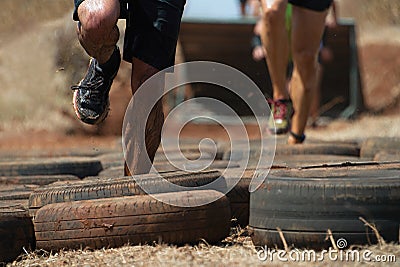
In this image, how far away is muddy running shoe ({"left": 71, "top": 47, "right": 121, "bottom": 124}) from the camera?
155 inches

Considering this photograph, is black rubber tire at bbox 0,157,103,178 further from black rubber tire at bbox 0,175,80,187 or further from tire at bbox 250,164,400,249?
tire at bbox 250,164,400,249

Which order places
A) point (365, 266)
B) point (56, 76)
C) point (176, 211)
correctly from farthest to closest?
point (56, 76) < point (176, 211) < point (365, 266)

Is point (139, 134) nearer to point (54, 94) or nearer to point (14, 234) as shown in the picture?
point (14, 234)

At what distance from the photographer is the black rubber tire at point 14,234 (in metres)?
3.55

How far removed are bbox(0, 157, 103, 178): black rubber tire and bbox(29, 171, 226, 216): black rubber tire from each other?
5.39 ft

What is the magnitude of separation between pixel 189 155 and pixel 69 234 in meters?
2.22

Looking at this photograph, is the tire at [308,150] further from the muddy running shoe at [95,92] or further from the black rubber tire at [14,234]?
the black rubber tire at [14,234]

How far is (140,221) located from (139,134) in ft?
2.63

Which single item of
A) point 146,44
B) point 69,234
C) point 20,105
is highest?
point 146,44

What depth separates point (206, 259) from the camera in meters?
2.99

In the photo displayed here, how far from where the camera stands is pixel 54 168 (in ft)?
17.6

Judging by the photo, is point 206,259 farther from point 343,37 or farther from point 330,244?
point 343,37

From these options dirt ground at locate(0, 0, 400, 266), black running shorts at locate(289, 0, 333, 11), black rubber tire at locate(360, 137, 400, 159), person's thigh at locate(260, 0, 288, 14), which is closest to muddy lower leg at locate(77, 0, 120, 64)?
person's thigh at locate(260, 0, 288, 14)

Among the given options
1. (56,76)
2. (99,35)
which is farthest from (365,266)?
(56,76)
